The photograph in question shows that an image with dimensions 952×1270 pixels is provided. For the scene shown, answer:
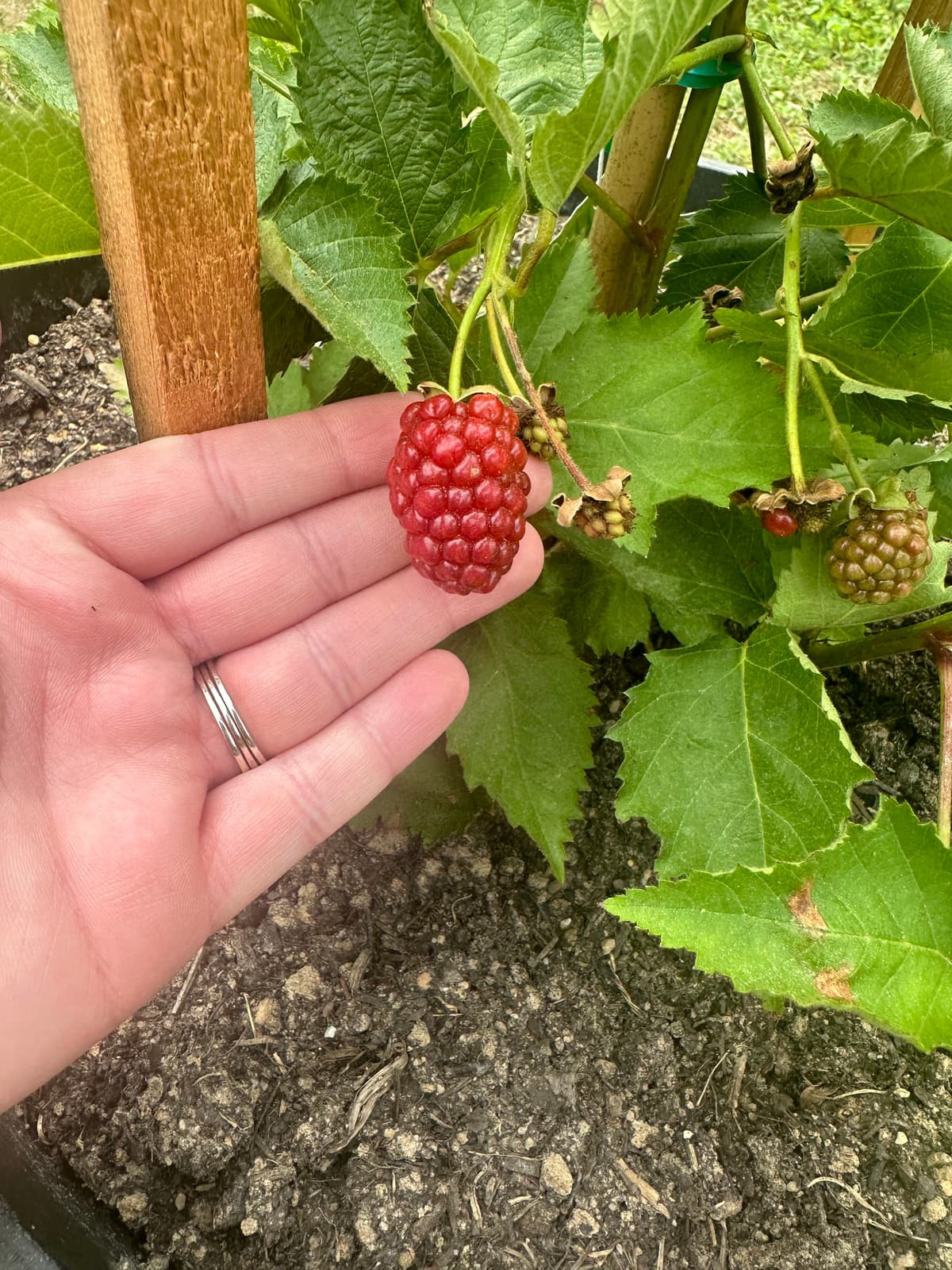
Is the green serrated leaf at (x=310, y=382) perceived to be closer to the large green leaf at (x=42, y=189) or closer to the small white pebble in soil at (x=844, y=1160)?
the large green leaf at (x=42, y=189)

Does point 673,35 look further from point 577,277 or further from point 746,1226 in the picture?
point 746,1226

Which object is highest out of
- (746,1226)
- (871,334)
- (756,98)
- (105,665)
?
(756,98)

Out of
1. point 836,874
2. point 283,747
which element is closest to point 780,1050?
point 836,874

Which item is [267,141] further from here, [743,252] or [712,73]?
[743,252]

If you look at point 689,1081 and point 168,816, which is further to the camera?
point 689,1081

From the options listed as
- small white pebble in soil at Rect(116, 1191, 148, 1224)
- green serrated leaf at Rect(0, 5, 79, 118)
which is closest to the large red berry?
Answer: green serrated leaf at Rect(0, 5, 79, 118)

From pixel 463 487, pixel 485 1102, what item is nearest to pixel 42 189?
pixel 463 487

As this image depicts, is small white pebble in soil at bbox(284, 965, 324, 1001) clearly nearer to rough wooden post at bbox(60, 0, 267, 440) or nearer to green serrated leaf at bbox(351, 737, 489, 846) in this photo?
green serrated leaf at bbox(351, 737, 489, 846)
